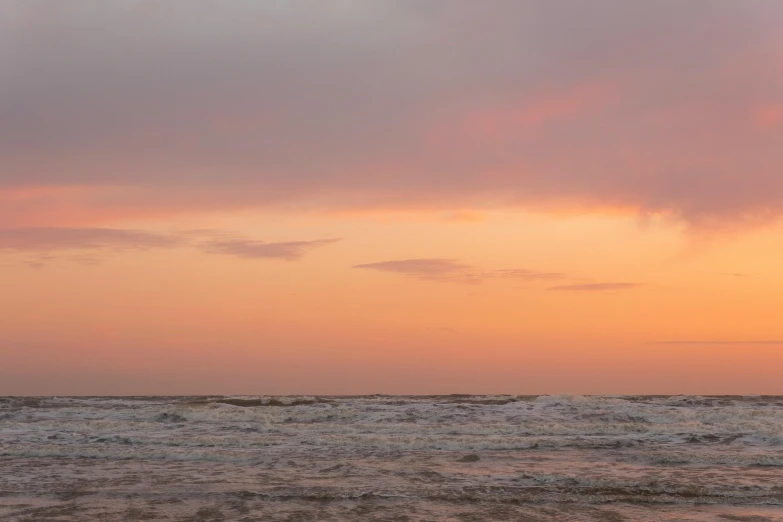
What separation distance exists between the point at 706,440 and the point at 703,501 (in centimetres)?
919

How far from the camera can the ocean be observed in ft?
42.7

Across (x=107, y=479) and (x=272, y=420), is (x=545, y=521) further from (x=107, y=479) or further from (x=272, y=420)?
(x=272, y=420)

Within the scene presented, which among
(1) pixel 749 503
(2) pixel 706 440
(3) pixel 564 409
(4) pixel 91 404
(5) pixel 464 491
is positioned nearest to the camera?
(1) pixel 749 503

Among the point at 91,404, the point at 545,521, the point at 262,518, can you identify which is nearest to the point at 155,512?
the point at 262,518

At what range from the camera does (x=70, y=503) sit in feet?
44.2

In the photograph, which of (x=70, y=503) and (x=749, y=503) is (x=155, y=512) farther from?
(x=749, y=503)

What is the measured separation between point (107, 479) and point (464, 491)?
28.0 feet

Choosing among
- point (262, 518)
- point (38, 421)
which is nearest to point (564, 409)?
point (262, 518)

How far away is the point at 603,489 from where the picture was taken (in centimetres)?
1463

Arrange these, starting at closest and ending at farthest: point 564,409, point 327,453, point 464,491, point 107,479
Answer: point 464,491 → point 107,479 → point 327,453 → point 564,409

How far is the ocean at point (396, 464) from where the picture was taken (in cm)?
1302

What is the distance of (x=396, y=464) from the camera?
58.6ft

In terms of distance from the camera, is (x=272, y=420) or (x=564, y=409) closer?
(x=272, y=420)

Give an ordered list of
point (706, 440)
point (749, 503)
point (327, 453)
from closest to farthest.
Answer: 1. point (749, 503)
2. point (327, 453)
3. point (706, 440)
